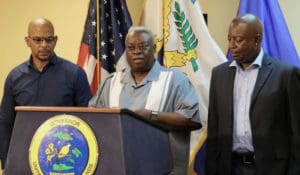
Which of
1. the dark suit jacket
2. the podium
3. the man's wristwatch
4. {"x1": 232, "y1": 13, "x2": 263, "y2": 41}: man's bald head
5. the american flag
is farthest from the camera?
the american flag

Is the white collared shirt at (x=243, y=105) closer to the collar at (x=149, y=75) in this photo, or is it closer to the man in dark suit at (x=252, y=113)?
the man in dark suit at (x=252, y=113)

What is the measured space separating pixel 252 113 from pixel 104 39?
1.41m

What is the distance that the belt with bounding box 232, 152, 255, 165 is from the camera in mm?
2404

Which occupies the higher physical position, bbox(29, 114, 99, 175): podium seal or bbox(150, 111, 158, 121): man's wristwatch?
bbox(150, 111, 158, 121): man's wristwatch

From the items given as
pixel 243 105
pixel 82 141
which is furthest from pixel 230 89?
pixel 82 141

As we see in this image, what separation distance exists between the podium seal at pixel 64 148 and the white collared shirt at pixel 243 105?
3.68ft

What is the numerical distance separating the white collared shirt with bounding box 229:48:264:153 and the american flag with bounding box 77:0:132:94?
43.5 inches

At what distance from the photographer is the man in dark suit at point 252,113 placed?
2.34 metres

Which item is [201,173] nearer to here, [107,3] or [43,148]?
[107,3]

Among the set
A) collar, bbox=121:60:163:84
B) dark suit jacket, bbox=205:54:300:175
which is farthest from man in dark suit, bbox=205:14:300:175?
collar, bbox=121:60:163:84

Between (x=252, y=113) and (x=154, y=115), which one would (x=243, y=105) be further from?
(x=154, y=115)

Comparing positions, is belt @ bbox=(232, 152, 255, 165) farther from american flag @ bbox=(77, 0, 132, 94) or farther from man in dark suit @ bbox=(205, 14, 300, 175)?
american flag @ bbox=(77, 0, 132, 94)

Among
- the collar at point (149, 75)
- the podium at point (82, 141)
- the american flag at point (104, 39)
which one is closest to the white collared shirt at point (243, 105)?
the collar at point (149, 75)

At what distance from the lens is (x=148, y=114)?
2.11 m
